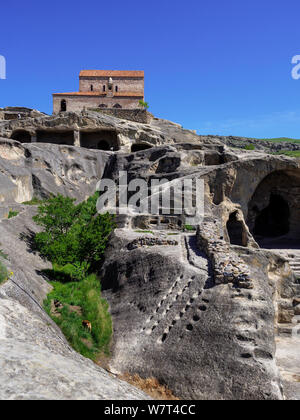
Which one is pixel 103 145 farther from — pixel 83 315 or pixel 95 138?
pixel 83 315

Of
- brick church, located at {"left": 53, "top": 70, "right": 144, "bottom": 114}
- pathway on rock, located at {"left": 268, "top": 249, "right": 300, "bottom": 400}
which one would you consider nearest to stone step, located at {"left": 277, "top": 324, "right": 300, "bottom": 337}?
pathway on rock, located at {"left": 268, "top": 249, "right": 300, "bottom": 400}

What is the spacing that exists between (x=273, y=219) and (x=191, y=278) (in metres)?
17.8

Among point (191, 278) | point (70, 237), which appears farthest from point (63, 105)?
point (191, 278)

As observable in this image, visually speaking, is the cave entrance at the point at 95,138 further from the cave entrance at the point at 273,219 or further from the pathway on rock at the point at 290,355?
the pathway on rock at the point at 290,355

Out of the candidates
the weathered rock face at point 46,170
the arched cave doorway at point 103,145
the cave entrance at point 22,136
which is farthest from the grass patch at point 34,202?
the arched cave doorway at point 103,145

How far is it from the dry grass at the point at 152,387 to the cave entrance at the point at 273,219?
1839 cm

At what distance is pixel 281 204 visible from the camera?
24094 millimetres

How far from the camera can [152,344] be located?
7.71 metres

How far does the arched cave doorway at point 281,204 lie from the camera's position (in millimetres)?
21844

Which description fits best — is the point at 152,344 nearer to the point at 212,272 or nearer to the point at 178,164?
the point at 212,272

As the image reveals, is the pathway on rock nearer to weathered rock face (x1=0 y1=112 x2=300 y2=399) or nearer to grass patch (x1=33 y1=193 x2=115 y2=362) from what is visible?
weathered rock face (x1=0 y1=112 x2=300 y2=399)

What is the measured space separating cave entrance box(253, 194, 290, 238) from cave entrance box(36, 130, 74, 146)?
16.4 m
